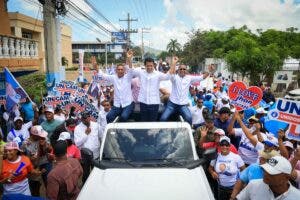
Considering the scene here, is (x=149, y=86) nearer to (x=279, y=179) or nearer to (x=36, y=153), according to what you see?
(x=36, y=153)

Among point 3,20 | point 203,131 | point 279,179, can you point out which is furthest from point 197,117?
point 3,20

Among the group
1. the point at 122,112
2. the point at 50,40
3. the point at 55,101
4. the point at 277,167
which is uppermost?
the point at 50,40

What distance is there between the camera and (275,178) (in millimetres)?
3086

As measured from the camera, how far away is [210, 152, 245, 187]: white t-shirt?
5.31 m

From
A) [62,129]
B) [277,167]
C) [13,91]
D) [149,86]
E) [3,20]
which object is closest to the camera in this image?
[277,167]

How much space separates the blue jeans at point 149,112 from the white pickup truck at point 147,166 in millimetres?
1042

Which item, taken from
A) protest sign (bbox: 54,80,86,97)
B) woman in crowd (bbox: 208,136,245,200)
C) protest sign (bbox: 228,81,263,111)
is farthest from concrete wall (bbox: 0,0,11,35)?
woman in crowd (bbox: 208,136,245,200)

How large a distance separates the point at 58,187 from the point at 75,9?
1212cm

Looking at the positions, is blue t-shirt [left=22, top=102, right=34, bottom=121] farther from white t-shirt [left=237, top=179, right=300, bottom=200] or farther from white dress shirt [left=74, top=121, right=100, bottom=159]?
white t-shirt [left=237, top=179, right=300, bottom=200]

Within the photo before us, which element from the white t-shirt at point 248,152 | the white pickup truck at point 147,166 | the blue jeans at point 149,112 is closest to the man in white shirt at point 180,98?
the blue jeans at point 149,112

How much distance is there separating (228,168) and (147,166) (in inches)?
54.5

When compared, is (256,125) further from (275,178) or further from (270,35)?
(270,35)

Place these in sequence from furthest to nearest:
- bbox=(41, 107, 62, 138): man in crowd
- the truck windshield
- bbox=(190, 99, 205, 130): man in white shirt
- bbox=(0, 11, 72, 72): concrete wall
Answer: bbox=(0, 11, 72, 72): concrete wall, bbox=(190, 99, 205, 130): man in white shirt, bbox=(41, 107, 62, 138): man in crowd, the truck windshield

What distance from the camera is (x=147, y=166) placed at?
4777 mm
